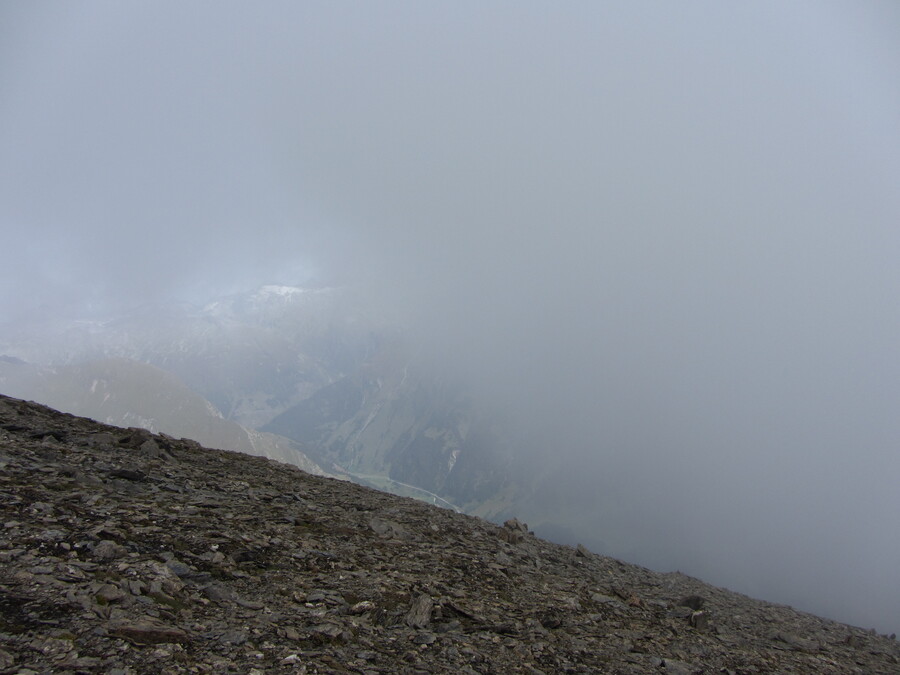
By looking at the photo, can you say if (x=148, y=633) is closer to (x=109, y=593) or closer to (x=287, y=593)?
(x=109, y=593)

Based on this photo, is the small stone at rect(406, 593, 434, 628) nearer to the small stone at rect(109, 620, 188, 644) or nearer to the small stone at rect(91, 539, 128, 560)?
the small stone at rect(109, 620, 188, 644)

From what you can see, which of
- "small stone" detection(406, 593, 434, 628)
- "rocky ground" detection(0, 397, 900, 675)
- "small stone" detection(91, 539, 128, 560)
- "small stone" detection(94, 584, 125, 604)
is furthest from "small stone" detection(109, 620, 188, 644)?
"small stone" detection(406, 593, 434, 628)

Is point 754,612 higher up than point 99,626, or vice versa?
point 754,612

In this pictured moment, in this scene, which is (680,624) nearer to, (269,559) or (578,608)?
(578,608)

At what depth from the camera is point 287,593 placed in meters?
11.9

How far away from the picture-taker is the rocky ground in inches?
345

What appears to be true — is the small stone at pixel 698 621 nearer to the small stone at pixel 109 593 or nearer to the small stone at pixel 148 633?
the small stone at pixel 148 633

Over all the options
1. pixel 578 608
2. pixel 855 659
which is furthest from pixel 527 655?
pixel 855 659

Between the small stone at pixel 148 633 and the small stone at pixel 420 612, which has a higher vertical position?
the small stone at pixel 420 612

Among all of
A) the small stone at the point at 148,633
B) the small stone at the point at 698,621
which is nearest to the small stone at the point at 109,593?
the small stone at the point at 148,633

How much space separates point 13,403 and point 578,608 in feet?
104

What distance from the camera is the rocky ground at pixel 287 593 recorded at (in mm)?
8773

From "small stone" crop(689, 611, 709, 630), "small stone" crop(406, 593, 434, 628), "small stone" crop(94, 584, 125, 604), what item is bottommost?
"small stone" crop(94, 584, 125, 604)

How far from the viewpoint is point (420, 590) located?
547 inches
